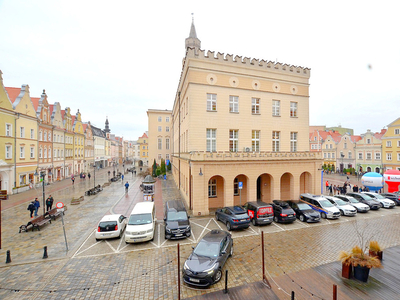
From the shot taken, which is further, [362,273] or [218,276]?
[218,276]

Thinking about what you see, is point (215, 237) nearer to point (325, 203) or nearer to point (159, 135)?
point (325, 203)

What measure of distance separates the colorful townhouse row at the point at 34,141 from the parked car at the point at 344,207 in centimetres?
2600

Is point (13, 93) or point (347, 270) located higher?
point (13, 93)

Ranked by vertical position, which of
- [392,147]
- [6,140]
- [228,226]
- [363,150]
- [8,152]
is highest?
[6,140]

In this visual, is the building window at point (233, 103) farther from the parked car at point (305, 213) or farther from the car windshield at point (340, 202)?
the car windshield at point (340, 202)

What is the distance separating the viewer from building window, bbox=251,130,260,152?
21172mm

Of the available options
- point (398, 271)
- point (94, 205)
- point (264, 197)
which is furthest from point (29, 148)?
point (398, 271)

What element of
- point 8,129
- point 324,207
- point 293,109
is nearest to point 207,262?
point 324,207

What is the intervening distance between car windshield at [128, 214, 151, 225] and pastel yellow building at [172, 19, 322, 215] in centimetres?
501

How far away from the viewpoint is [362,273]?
782 centimetres

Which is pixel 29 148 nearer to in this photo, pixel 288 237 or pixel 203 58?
pixel 203 58

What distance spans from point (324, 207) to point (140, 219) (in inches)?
589

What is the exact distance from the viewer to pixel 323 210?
1664cm

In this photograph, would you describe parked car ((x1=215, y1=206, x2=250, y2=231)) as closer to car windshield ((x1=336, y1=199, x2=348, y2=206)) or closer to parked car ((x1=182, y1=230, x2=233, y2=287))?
parked car ((x1=182, y1=230, x2=233, y2=287))
